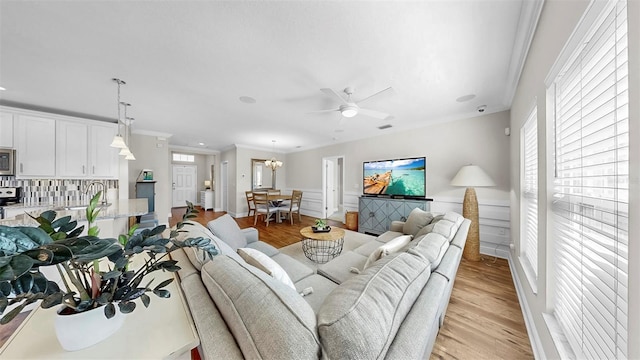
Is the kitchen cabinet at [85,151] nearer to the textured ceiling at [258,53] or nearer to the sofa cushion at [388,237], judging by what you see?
the textured ceiling at [258,53]

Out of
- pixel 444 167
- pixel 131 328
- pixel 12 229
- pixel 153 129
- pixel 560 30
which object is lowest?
pixel 131 328

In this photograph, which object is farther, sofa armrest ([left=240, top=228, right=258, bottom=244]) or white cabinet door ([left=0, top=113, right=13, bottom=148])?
white cabinet door ([left=0, top=113, right=13, bottom=148])

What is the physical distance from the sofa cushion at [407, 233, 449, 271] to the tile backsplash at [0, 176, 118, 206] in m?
5.22

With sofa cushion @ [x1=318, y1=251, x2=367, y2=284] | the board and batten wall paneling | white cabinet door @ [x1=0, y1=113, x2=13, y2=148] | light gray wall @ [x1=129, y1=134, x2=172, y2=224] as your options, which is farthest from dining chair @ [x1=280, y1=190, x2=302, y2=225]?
white cabinet door @ [x1=0, y1=113, x2=13, y2=148]

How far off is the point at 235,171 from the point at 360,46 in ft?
17.7

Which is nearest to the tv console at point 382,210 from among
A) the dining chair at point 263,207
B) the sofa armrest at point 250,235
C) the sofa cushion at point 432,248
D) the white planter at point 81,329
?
the dining chair at point 263,207

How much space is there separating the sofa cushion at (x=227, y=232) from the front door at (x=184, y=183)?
7036 millimetres

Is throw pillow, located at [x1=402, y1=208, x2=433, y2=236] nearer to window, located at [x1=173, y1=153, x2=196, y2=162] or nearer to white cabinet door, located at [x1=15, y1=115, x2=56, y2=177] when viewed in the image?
white cabinet door, located at [x1=15, y1=115, x2=56, y2=177]

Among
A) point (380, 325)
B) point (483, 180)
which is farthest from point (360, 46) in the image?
point (483, 180)

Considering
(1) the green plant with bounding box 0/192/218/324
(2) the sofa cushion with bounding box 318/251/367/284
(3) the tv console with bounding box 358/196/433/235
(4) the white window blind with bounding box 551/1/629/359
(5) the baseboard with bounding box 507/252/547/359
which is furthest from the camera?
(3) the tv console with bounding box 358/196/433/235

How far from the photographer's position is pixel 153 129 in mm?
4516

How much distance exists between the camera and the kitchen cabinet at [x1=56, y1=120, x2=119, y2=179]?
3344mm

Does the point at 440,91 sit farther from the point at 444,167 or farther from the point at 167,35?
the point at 167,35

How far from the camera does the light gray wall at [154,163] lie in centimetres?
468
